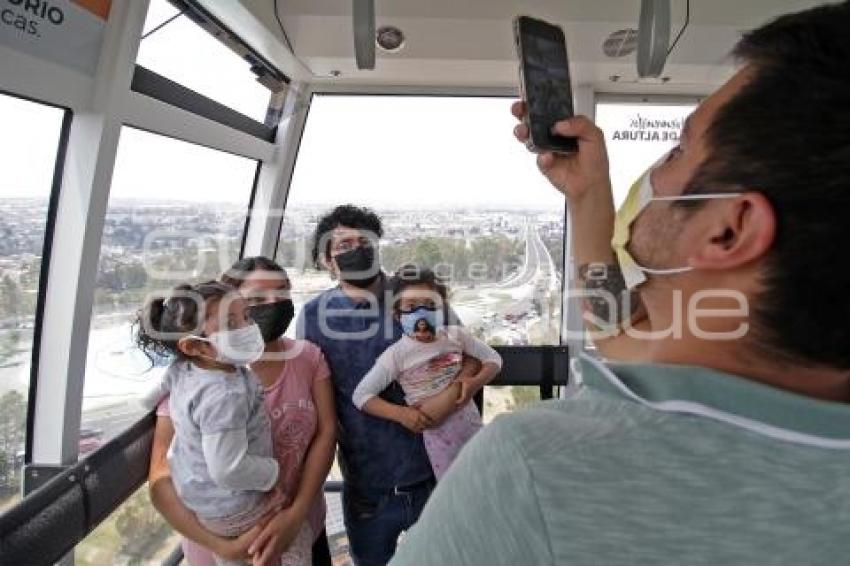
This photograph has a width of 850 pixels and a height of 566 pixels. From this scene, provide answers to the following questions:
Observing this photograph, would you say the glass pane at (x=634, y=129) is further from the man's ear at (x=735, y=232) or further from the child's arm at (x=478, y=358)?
the man's ear at (x=735, y=232)

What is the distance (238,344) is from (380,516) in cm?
89

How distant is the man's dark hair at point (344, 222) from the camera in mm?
2357

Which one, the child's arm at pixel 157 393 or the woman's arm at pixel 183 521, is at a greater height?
the child's arm at pixel 157 393

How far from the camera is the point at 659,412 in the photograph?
53cm

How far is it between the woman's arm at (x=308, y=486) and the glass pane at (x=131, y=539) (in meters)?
0.44

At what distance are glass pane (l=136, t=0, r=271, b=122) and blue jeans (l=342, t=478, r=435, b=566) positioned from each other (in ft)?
5.86

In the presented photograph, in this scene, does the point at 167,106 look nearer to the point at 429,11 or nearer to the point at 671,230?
the point at 429,11

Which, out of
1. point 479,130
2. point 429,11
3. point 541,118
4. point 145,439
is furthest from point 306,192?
point 541,118

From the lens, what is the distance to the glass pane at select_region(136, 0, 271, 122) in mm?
2203

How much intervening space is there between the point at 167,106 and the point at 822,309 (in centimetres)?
233

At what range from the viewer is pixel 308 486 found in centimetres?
194

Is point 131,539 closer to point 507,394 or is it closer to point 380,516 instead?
point 380,516

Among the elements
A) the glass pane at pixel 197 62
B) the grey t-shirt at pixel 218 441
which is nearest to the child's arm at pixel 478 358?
the grey t-shirt at pixel 218 441

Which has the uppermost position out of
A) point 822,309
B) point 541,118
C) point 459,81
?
point 459,81
